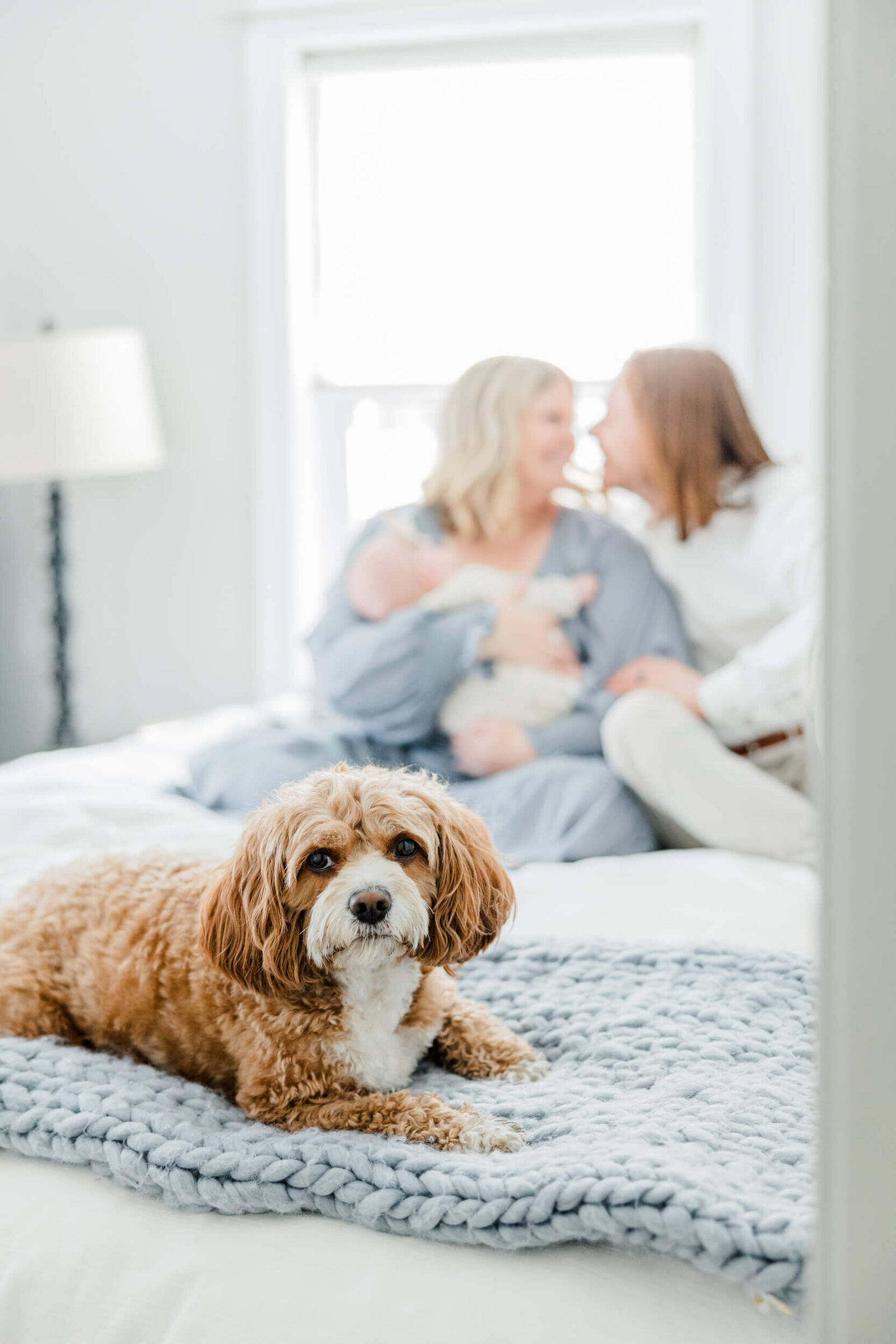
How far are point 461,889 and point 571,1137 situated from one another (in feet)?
0.54

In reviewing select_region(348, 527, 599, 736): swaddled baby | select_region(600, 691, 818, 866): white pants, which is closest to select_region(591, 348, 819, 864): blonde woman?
select_region(600, 691, 818, 866): white pants

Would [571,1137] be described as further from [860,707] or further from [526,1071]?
[860,707]

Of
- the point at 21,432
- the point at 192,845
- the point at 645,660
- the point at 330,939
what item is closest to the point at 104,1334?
the point at 330,939

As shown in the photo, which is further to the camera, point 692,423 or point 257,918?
point 692,423

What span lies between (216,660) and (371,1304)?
2.08 metres

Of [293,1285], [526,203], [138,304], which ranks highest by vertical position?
[526,203]

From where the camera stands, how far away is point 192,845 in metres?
0.96

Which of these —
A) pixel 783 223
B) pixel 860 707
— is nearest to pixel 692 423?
pixel 783 223

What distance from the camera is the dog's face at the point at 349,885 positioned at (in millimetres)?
661

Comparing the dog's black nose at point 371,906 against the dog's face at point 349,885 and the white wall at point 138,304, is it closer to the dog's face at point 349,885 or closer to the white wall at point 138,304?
the dog's face at point 349,885

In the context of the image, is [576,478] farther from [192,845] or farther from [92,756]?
[192,845]

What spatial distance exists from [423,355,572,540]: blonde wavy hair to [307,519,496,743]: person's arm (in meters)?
0.13

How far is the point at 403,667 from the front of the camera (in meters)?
1.42

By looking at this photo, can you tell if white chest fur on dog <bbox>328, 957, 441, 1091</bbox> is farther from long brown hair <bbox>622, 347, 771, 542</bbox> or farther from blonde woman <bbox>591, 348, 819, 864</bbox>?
long brown hair <bbox>622, 347, 771, 542</bbox>
